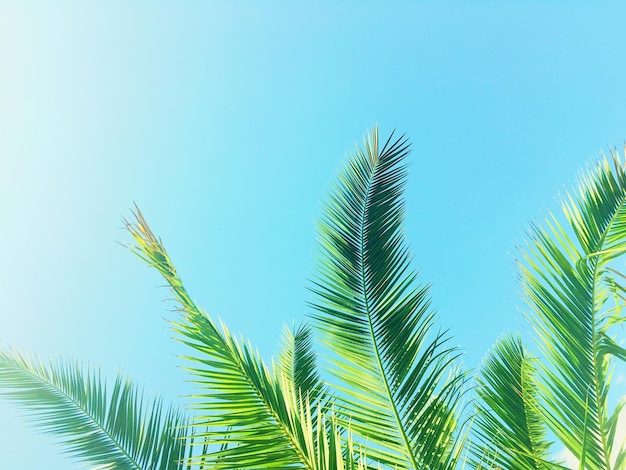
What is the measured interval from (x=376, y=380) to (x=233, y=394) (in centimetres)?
83

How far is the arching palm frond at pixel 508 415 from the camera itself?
225cm

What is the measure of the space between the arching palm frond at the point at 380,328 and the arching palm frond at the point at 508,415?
0.29 m

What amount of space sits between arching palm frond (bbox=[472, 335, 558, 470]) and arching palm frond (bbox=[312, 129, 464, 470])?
286 mm

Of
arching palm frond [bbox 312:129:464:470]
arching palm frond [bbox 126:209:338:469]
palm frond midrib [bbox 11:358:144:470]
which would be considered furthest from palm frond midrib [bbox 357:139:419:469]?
palm frond midrib [bbox 11:358:144:470]

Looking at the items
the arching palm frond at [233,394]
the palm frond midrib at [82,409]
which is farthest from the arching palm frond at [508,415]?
the palm frond midrib at [82,409]

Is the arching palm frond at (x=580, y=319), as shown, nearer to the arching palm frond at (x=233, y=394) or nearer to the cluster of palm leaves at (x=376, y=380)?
the cluster of palm leaves at (x=376, y=380)

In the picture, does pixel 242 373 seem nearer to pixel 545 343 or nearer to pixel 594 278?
pixel 545 343

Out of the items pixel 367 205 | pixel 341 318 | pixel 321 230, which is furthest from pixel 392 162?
pixel 341 318

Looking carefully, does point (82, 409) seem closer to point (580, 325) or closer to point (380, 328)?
point (380, 328)

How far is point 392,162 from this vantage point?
9.36ft

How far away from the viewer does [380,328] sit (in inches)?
96.9

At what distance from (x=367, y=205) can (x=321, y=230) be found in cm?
28

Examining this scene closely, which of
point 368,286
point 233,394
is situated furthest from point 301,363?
point 233,394

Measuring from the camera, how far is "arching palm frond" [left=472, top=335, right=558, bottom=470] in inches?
88.7
